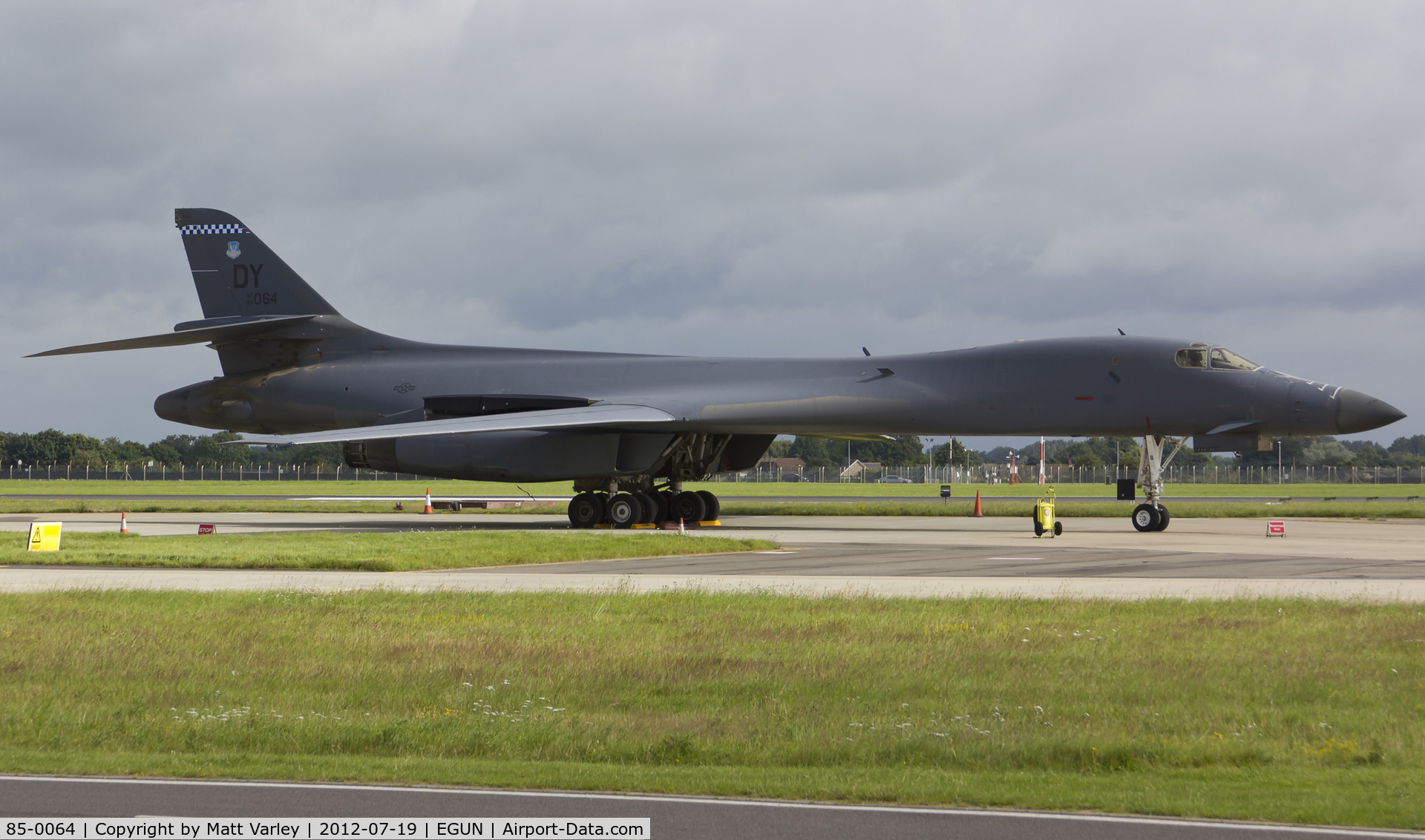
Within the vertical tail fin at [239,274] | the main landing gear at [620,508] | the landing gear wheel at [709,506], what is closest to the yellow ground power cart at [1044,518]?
the main landing gear at [620,508]

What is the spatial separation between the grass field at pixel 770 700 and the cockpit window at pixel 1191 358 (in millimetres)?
13683

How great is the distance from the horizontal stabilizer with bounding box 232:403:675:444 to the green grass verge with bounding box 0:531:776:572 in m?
2.67

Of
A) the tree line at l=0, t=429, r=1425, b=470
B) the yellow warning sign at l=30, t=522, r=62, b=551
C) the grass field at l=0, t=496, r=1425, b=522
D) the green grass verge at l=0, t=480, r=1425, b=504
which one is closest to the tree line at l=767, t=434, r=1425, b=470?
the tree line at l=0, t=429, r=1425, b=470

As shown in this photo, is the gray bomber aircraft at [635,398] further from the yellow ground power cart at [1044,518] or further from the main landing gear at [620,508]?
the yellow ground power cart at [1044,518]

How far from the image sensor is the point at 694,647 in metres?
10.6

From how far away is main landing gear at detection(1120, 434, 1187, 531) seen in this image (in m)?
26.6

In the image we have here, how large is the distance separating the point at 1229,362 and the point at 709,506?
506 inches

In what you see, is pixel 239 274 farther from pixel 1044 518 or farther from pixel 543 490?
pixel 543 490

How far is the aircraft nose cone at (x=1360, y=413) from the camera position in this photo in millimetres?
24969

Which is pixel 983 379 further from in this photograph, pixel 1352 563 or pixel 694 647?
pixel 694 647

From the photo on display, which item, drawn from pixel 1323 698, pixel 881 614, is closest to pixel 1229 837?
pixel 1323 698

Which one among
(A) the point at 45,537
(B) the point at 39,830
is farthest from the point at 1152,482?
(B) the point at 39,830

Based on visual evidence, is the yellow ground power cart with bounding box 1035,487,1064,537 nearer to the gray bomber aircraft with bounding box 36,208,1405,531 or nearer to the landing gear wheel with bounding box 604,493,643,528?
the gray bomber aircraft with bounding box 36,208,1405,531

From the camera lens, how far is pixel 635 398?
2944cm
